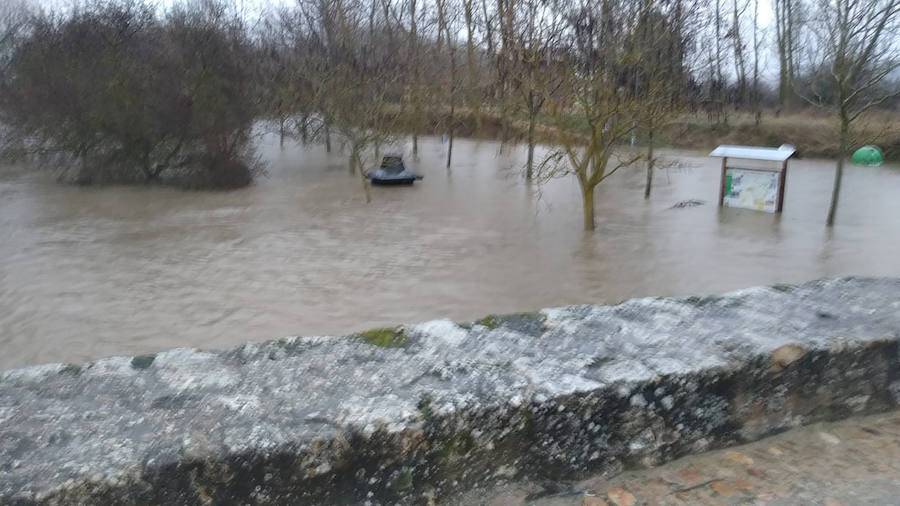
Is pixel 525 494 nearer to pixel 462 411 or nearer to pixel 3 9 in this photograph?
pixel 462 411

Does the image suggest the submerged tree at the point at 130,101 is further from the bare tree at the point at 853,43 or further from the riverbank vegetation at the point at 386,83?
the bare tree at the point at 853,43

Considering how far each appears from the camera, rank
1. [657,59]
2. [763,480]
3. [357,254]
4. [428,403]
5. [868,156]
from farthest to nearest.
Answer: [868,156] → [657,59] → [357,254] → [763,480] → [428,403]

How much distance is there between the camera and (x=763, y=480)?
2.53 meters

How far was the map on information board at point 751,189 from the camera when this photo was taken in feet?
61.4

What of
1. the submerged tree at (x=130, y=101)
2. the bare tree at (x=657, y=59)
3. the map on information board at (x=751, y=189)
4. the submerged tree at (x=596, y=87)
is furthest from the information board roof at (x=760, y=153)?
the submerged tree at (x=130, y=101)

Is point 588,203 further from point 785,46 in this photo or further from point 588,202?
point 785,46

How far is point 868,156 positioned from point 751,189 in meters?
12.3

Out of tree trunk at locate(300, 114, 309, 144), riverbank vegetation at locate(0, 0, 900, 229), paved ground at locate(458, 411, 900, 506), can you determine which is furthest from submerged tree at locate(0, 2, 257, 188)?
paved ground at locate(458, 411, 900, 506)

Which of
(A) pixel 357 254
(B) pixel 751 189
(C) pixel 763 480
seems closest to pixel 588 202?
(A) pixel 357 254

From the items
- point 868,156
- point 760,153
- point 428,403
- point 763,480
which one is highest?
point 428,403

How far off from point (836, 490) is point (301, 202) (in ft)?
63.7

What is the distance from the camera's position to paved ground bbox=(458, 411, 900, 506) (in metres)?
2.42

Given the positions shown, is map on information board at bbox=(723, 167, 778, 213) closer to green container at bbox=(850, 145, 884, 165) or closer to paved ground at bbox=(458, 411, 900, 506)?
green container at bbox=(850, 145, 884, 165)

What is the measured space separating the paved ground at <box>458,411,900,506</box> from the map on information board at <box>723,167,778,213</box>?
1709 cm
